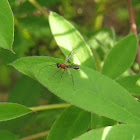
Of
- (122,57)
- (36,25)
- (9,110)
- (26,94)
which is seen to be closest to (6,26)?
(9,110)

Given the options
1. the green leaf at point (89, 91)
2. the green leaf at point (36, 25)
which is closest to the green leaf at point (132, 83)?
the green leaf at point (89, 91)

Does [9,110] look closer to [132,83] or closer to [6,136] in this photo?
[6,136]

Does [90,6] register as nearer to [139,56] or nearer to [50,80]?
[139,56]

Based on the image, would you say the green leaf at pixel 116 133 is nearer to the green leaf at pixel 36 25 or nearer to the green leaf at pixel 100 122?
the green leaf at pixel 100 122

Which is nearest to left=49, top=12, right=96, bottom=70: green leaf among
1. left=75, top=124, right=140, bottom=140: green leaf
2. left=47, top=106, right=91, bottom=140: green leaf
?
left=47, top=106, right=91, bottom=140: green leaf

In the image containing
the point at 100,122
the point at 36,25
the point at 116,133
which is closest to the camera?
the point at 116,133

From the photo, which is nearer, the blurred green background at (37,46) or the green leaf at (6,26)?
the green leaf at (6,26)

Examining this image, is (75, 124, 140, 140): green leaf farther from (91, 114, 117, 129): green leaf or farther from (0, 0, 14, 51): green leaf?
(0, 0, 14, 51): green leaf

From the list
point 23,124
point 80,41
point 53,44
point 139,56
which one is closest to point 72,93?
point 80,41
